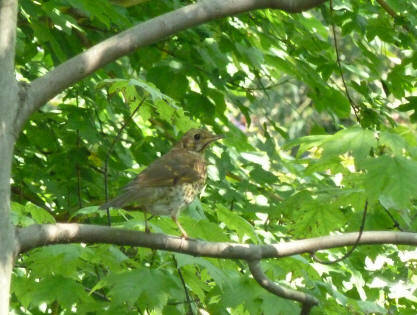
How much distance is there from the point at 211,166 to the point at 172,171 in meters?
1.41

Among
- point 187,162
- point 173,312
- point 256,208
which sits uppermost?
point 187,162

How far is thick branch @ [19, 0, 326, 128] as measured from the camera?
2514 millimetres

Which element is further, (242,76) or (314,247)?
(242,76)

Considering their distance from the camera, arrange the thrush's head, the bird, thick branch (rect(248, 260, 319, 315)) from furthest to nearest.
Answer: the thrush's head → the bird → thick branch (rect(248, 260, 319, 315))

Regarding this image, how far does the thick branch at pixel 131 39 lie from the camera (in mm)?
2514

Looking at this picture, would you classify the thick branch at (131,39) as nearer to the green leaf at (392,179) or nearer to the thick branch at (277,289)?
the green leaf at (392,179)

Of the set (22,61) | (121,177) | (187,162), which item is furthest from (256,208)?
(22,61)

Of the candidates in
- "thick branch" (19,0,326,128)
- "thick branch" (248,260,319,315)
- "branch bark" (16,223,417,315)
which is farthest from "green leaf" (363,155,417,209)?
"thick branch" (19,0,326,128)

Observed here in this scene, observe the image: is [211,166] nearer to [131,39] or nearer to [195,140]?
[195,140]

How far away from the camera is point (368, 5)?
4.66 meters

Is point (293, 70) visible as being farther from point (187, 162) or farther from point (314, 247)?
point (314, 247)

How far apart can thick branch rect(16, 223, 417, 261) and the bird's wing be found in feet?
2.07

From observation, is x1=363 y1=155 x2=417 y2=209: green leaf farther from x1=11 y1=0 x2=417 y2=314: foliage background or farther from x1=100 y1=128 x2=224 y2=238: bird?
x1=100 y1=128 x2=224 y2=238: bird

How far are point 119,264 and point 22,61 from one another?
2.05m
